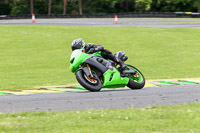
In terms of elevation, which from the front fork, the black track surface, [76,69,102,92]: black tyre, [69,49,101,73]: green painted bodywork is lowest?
the black track surface

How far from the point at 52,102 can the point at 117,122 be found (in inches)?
89.3

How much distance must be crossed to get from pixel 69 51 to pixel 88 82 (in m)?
11.6

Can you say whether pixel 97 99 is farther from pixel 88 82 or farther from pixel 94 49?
pixel 94 49

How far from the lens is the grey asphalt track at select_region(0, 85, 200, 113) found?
7387mm

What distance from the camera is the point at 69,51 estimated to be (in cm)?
2038

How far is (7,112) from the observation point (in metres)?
6.90

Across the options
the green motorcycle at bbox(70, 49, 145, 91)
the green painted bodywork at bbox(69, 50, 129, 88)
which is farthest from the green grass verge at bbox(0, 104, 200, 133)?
the green painted bodywork at bbox(69, 50, 129, 88)

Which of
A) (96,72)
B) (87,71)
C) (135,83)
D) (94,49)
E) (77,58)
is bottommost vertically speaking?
(135,83)

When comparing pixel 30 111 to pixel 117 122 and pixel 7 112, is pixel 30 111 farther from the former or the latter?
pixel 117 122

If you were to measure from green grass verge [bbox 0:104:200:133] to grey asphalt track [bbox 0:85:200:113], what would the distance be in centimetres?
58

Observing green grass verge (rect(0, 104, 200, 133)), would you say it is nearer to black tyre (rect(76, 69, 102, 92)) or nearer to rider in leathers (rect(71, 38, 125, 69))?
black tyre (rect(76, 69, 102, 92))

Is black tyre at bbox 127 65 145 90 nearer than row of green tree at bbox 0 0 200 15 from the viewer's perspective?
Yes

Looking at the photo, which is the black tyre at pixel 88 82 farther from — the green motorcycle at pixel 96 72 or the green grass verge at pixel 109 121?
the green grass verge at pixel 109 121

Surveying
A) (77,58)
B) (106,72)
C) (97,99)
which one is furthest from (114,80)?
(97,99)
